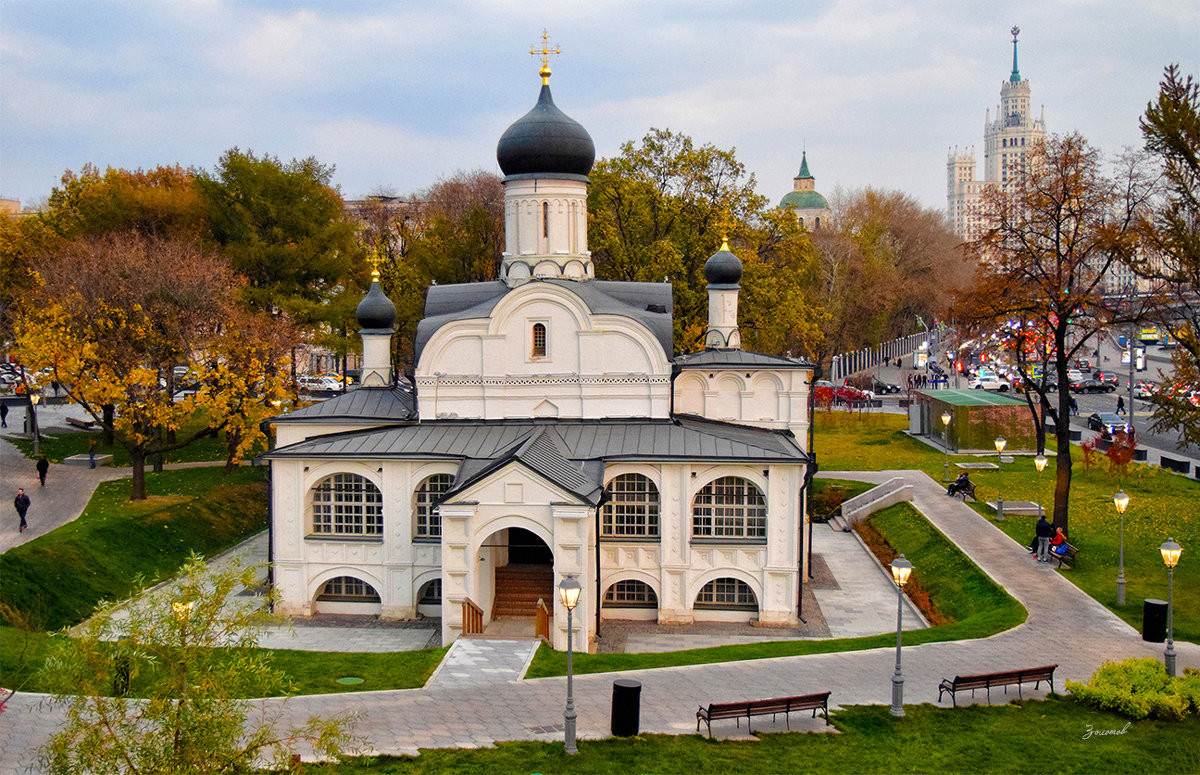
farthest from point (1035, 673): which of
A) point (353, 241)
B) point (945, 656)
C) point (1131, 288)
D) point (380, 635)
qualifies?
point (353, 241)

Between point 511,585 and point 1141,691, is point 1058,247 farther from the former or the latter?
point 511,585

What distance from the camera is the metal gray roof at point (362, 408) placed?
92.8 ft

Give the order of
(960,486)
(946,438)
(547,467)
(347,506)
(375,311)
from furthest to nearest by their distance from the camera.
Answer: (946,438) → (960,486) → (375,311) → (347,506) → (547,467)

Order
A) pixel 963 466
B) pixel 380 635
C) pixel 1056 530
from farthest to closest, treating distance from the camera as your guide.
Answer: pixel 963 466 < pixel 1056 530 < pixel 380 635

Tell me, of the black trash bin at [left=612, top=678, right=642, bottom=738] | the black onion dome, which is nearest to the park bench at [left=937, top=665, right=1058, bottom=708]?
the black trash bin at [left=612, top=678, right=642, bottom=738]

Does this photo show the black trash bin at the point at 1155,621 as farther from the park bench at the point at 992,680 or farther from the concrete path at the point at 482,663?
the concrete path at the point at 482,663

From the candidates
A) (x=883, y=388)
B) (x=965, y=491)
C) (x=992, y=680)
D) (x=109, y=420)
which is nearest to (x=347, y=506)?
(x=992, y=680)

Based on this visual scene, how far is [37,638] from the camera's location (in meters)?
21.7

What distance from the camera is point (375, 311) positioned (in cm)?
3070

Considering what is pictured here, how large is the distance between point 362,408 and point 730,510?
10.5m

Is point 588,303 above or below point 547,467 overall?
above

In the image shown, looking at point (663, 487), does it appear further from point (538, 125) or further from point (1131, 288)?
point (1131, 288)

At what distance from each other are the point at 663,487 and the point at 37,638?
1422 cm

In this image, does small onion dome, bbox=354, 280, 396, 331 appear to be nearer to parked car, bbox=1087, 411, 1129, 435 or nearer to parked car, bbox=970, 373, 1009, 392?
parked car, bbox=1087, 411, 1129, 435
